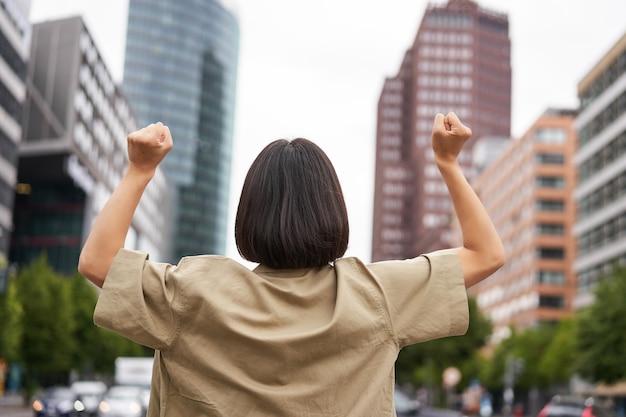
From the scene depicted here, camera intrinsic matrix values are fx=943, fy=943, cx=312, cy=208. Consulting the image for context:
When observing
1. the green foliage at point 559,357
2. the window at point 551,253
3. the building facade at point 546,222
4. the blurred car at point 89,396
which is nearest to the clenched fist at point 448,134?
the blurred car at point 89,396

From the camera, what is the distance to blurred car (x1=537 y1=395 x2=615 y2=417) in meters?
19.6

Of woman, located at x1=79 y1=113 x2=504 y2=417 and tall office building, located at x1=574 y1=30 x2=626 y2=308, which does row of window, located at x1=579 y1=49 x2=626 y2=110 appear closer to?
tall office building, located at x1=574 y1=30 x2=626 y2=308

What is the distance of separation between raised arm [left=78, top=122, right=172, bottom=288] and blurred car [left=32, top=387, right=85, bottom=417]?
2937 cm

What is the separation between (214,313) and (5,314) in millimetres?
42696

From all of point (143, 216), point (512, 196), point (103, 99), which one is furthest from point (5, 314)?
point (512, 196)

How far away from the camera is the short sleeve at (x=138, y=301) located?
182 centimetres

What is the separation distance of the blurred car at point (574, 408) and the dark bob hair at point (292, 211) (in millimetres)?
18767

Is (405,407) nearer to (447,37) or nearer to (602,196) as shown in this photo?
(602,196)

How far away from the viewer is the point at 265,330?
6.02ft

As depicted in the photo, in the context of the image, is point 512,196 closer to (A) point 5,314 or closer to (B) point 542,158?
(B) point 542,158

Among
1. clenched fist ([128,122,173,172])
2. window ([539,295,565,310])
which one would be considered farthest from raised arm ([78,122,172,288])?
window ([539,295,565,310])

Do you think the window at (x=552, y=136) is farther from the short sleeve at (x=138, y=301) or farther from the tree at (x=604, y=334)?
the short sleeve at (x=138, y=301)

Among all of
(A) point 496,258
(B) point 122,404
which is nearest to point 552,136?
(B) point 122,404

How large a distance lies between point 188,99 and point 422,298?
16494 cm
